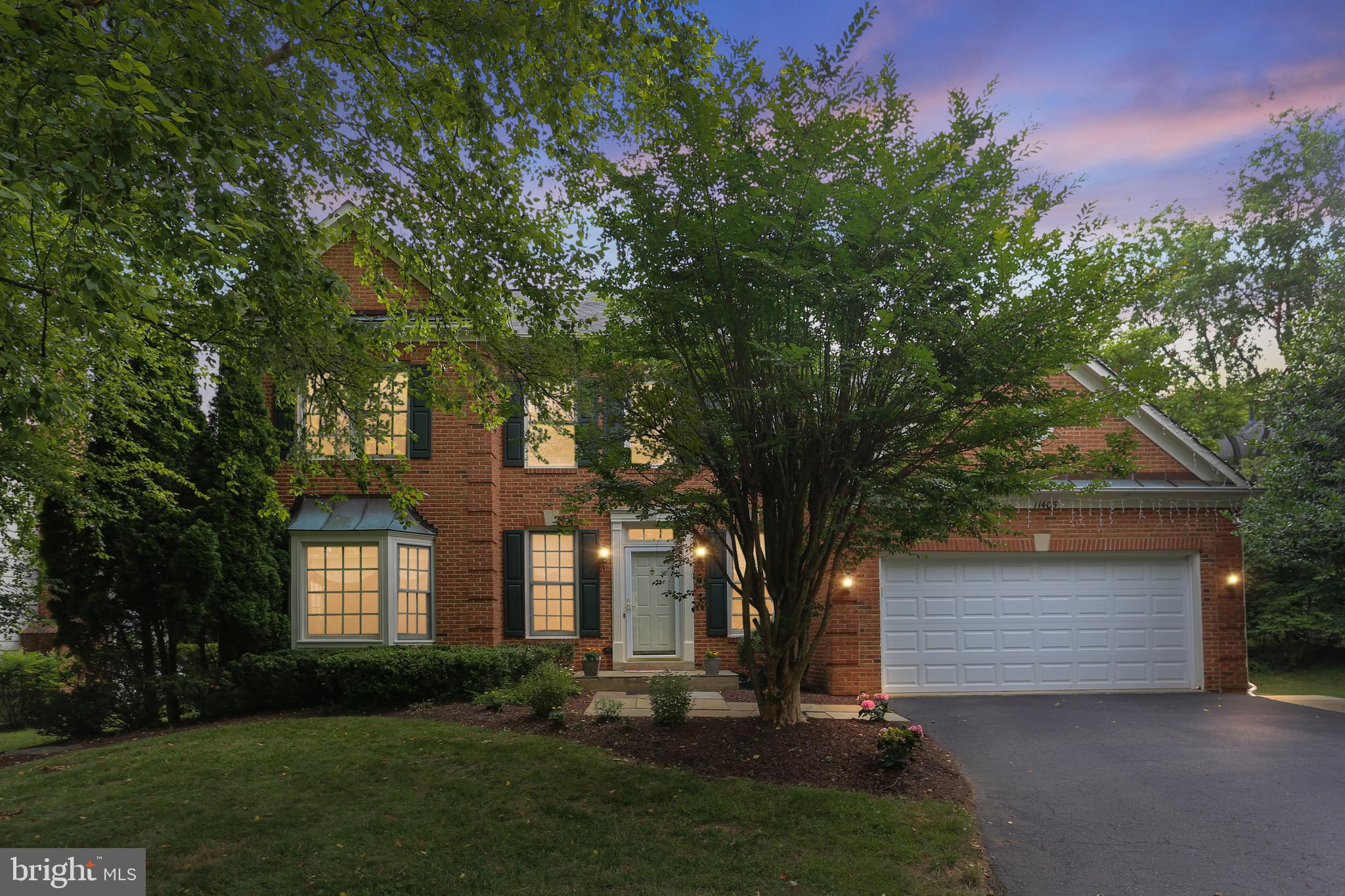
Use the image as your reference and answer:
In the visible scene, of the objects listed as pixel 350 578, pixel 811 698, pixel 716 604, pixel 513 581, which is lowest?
pixel 811 698

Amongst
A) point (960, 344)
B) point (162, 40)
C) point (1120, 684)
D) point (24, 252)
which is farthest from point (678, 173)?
point (1120, 684)

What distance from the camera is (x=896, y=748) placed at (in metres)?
7.05

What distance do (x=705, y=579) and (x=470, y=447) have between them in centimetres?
454

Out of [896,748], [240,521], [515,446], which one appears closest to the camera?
[896,748]

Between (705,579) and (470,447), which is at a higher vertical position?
(470,447)

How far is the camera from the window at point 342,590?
41.3 ft

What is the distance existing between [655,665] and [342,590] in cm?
522

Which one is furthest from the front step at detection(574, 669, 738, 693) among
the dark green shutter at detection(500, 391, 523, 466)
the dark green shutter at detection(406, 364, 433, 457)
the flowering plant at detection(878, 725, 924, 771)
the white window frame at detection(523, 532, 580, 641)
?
the flowering plant at detection(878, 725, 924, 771)

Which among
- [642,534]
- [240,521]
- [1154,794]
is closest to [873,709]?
[1154,794]

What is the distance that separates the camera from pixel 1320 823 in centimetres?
604

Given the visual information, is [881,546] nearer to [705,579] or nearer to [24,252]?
[705,579]

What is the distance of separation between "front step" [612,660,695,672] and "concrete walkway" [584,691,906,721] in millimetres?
1771

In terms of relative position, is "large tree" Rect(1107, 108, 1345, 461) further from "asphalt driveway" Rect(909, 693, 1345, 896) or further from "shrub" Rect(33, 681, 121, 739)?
"shrub" Rect(33, 681, 121, 739)

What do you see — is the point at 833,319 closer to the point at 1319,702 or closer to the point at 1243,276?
the point at 1319,702
